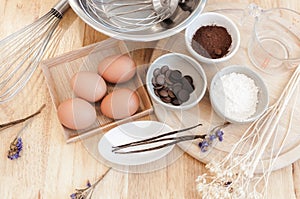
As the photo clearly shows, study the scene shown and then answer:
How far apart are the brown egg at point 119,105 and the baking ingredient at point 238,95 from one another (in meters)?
0.19

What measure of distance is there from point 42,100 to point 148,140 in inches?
10.4

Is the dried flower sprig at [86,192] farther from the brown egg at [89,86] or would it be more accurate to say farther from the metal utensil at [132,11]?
the metal utensil at [132,11]

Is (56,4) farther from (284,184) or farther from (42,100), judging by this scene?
(284,184)

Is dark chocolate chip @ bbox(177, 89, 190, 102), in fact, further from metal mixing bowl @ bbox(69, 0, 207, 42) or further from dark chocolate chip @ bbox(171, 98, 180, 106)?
metal mixing bowl @ bbox(69, 0, 207, 42)

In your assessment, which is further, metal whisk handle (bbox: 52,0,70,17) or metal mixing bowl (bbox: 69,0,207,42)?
metal whisk handle (bbox: 52,0,70,17)

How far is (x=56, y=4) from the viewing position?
1.06m

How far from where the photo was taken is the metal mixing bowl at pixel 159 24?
933 mm

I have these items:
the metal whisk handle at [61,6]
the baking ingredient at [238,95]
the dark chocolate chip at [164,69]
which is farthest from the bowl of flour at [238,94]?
the metal whisk handle at [61,6]

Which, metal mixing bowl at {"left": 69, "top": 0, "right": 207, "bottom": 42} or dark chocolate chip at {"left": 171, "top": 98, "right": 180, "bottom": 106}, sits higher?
metal mixing bowl at {"left": 69, "top": 0, "right": 207, "bottom": 42}

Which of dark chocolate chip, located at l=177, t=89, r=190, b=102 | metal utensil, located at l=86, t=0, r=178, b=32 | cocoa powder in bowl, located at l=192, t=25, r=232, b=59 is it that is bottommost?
dark chocolate chip, located at l=177, t=89, r=190, b=102

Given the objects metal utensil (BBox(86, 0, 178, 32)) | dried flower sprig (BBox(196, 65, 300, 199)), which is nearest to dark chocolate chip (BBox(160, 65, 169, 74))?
metal utensil (BBox(86, 0, 178, 32))

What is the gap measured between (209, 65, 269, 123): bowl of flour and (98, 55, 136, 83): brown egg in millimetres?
191

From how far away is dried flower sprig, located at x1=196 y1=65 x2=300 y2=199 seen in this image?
0.89 metres

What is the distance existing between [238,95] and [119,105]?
0.27m
